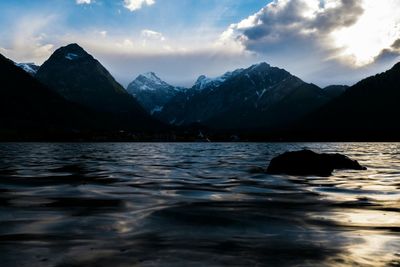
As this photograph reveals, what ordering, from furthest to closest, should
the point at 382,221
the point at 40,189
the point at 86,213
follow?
the point at 40,189
the point at 86,213
the point at 382,221

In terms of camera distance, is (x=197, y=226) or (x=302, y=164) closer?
(x=197, y=226)

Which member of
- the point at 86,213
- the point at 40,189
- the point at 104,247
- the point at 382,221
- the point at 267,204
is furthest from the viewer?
the point at 40,189

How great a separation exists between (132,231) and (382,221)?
6.66m

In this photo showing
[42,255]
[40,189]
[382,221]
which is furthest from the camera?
[40,189]

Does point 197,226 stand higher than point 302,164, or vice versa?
point 302,164

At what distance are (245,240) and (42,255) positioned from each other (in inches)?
161

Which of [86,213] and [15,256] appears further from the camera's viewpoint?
[86,213]

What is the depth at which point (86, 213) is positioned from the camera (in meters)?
12.0

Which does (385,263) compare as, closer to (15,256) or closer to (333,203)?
(15,256)

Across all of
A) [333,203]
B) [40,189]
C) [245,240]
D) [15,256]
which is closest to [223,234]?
[245,240]

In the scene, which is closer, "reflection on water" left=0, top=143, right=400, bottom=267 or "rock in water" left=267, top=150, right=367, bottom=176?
"reflection on water" left=0, top=143, right=400, bottom=267

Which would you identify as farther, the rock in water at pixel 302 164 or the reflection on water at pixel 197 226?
the rock in water at pixel 302 164

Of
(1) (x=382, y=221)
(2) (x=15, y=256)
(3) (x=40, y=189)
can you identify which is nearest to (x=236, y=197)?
(1) (x=382, y=221)

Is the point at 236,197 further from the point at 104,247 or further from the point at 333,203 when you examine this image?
the point at 104,247
